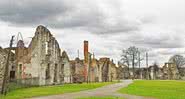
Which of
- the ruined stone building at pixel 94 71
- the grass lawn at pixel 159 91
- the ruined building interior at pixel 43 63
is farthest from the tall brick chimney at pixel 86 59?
the grass lawn at pixel 159 91

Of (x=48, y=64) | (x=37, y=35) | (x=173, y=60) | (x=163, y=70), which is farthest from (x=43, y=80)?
(x=173, y=60)

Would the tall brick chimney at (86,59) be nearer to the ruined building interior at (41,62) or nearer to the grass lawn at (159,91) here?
the ruined building interior at (41,62)

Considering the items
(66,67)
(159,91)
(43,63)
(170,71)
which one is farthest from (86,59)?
(170,71)

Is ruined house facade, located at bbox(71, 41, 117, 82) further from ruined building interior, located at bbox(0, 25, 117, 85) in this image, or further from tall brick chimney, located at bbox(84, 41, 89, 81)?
ruined building interior, located at bbox(0, 25, 117, 85)

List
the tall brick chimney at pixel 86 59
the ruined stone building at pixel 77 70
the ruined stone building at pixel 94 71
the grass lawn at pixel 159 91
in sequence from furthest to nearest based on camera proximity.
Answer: the ruined stone building at pixel 94 71
the tall brick chimney at pixel 86 59
the ruined stone building at pixel 77 70
the grass lawn at pixel 159 91

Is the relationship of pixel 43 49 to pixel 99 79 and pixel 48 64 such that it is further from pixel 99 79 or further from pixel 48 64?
pixel 99 79

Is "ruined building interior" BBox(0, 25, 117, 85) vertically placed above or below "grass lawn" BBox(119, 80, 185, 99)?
above

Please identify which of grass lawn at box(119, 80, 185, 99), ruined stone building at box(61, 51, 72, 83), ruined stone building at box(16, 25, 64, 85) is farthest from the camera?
ruined stone building at box(61, 51, 72, 83)

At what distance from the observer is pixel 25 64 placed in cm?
5366

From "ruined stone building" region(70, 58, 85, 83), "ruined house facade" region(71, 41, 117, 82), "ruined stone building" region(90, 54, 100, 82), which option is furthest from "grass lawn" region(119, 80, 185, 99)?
"ruined stone building" region(90, 54, 100, 82)

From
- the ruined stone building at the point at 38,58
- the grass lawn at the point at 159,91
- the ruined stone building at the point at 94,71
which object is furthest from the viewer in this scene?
the ruined stone building at the point at 94,71

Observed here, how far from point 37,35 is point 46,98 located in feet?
96.4

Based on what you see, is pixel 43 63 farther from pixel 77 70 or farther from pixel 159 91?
pixel 159 91

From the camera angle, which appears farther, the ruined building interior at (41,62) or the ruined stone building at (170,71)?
the ruined stone building at (170,71)
